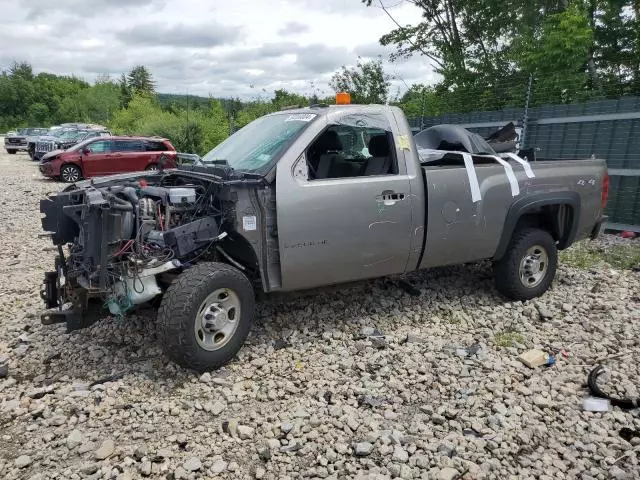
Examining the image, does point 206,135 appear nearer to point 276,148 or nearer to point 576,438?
point 276,148

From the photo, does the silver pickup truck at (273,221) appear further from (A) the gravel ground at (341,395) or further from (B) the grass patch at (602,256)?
(B) the grass patch at (602,256)

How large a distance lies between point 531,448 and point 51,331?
3.99 m

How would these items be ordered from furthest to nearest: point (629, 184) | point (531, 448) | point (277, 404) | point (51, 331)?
point (629, 184) < point (51, 331) < point (277, 404) < point (531, 448)

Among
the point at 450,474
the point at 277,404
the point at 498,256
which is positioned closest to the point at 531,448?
the point at 450,474

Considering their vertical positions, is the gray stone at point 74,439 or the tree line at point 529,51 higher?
the tree line at point 529,51

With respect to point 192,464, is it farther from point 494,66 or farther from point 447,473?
point 494,66

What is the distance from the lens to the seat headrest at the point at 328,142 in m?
4.38

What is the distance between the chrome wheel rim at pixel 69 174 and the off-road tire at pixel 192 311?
15.2 metres

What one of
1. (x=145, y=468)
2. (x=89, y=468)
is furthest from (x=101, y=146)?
(x=145, y=468)

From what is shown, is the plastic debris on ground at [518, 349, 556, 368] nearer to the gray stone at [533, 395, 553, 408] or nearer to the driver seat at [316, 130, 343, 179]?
the gray stone at [533, 395, 553, 408]

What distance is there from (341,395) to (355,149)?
2.17 metres

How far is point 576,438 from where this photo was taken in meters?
3.17

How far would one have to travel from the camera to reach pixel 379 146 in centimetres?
457

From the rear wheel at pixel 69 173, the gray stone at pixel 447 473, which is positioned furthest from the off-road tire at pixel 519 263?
the rear wheel at pixel 69 173
